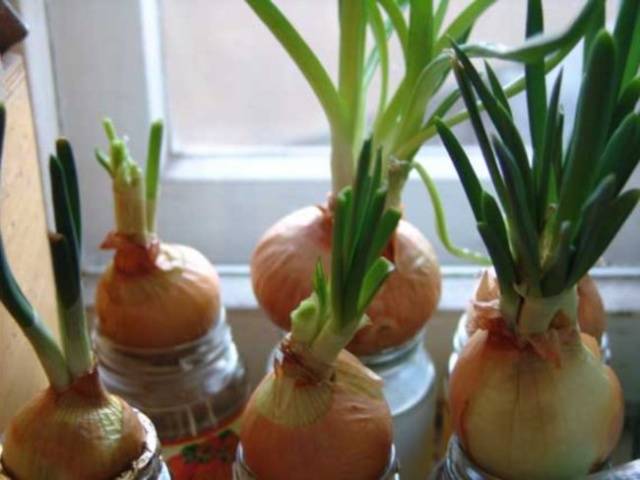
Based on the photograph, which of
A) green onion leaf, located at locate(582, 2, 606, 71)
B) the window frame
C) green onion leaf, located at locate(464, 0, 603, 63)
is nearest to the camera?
green onion leaf, located at locate(464, 0, 603, 63)

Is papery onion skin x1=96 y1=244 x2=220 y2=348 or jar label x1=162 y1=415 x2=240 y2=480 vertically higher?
papery onion skin x1=96 y1=244 x2=220 y2=348

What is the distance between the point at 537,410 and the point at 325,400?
0.31ft

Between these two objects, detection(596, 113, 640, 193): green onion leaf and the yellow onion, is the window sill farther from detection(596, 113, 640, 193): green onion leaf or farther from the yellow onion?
detection(596, 113, 640, 193): green onion leaf

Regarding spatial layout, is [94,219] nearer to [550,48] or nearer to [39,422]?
[39,422]

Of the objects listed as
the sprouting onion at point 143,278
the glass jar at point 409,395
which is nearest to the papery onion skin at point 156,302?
the sprouting onion at point 143,278

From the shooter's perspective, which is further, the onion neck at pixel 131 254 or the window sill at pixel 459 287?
the window sill at pixel 459 287

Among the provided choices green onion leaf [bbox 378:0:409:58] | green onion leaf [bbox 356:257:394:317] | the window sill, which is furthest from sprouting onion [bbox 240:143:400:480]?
the window sill

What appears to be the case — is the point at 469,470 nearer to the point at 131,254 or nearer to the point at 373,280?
the point at 373,280

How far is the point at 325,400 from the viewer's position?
1.49ft

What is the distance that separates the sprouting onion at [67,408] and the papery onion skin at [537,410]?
16 cm

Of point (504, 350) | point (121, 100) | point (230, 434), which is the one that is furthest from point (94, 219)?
point (504, 350)

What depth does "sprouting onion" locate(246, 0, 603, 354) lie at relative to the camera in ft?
1.67

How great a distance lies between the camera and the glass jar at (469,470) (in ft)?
1.47

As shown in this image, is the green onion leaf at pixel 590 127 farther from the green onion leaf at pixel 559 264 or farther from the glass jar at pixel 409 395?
the glass jar at pixel 409 395
